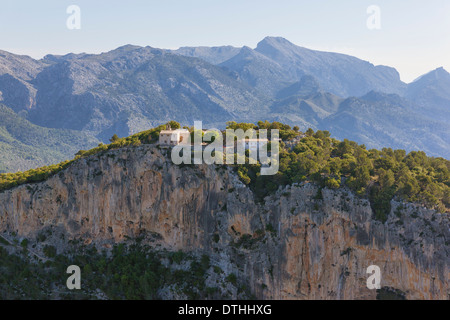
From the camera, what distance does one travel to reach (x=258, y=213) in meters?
60.9

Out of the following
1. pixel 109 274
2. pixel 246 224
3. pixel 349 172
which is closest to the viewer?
pixel 246 224

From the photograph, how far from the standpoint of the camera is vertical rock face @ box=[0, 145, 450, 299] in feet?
180

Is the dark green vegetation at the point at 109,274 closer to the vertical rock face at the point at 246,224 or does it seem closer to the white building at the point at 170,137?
the vertical rock face at the point at 246,224

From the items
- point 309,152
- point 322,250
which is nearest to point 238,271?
point 322,250

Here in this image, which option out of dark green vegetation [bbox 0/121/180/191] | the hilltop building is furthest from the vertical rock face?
the hilltop building

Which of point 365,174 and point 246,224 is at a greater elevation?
point 365,174

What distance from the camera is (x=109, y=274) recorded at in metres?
65.5

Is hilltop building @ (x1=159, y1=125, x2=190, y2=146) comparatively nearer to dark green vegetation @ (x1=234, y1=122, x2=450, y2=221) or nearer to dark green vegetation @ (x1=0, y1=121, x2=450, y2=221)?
dark green vegetation @ (x1=0, y1=121, x2=450, y2=221)

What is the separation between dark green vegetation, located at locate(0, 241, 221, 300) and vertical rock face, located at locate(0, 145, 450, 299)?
2274 millimetres

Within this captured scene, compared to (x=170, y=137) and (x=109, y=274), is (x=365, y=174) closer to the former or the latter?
(x=170, y=137)

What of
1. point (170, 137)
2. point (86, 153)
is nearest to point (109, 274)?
point (86, 153)

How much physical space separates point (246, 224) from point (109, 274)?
72.7ft

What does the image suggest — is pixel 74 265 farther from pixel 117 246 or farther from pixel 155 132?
pixel 155 132
